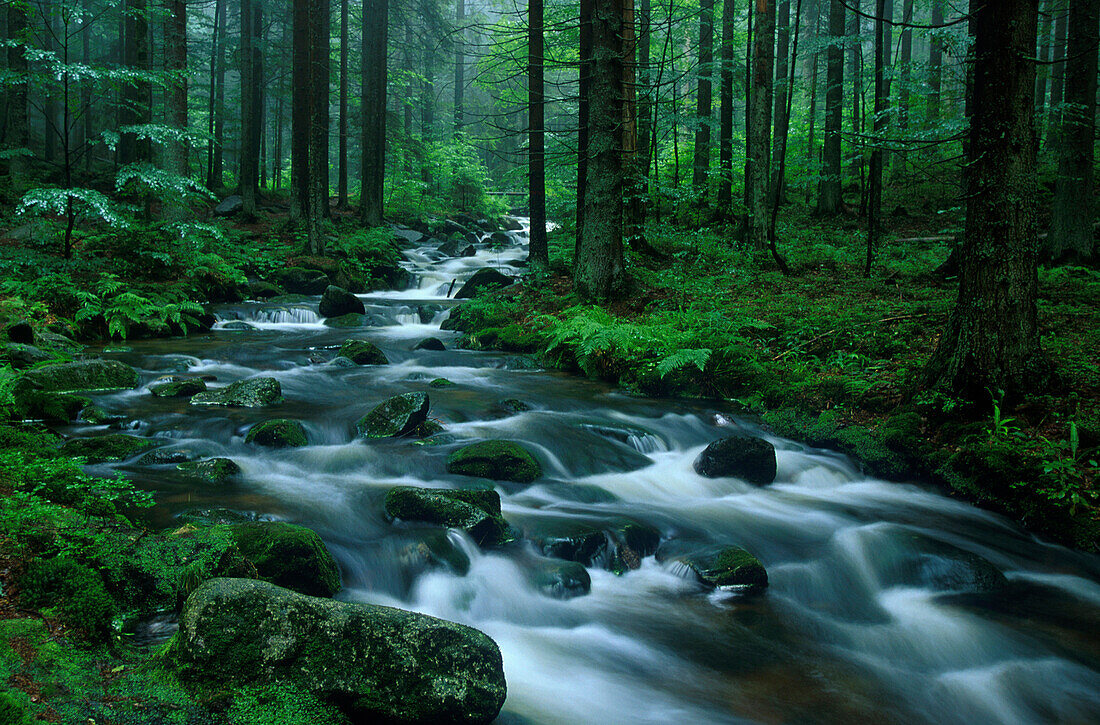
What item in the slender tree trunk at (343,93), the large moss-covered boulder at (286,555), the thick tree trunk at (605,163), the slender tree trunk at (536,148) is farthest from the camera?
the slender tree trunk at (343,93)

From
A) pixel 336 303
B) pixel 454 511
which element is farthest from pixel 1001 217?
pixel 336 303

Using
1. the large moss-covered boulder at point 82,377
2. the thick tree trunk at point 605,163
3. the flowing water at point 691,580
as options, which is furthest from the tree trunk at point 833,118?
the large moss-covered boulder at point 82,377

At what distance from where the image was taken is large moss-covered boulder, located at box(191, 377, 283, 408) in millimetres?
7645

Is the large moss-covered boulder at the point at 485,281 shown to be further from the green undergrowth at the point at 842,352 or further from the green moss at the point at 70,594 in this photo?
the green moss at the point at 70,594

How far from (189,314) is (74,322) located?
2110 millimetres

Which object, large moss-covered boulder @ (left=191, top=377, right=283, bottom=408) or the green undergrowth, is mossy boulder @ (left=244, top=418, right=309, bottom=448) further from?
the green undergrowth

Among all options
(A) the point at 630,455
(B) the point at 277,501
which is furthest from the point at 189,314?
(A) the point at 630,455

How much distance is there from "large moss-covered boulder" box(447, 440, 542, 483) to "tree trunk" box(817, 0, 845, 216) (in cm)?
1530

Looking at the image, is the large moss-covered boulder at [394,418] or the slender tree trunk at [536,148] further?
the slender tree trunk at [536,148]

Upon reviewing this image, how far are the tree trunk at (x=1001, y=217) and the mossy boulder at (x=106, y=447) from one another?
25.0ft

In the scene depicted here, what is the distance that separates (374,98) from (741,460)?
20.3 m

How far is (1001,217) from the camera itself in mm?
5605

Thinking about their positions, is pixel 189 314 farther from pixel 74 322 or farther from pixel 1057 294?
pixel 1057 294

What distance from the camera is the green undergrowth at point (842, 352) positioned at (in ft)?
18.5
